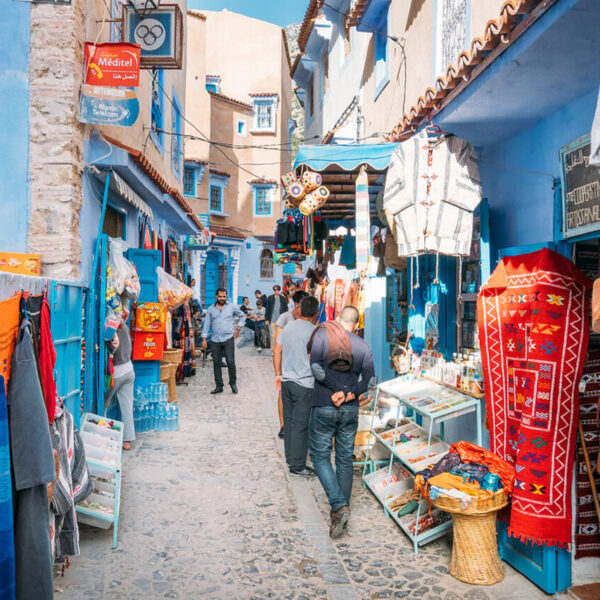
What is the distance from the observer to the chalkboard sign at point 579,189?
3699 mm

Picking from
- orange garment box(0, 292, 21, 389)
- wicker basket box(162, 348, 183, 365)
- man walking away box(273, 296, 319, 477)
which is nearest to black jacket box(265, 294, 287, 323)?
wicker basket box(162, 348, 183, 365)

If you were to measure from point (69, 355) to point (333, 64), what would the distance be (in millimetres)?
12249

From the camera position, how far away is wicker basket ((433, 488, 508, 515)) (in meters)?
3.88

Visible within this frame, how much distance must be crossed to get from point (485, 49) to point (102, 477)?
14.5 feet

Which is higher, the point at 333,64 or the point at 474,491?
the point at 333,64

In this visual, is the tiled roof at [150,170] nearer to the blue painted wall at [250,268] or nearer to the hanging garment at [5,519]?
the hanging garment at [5,519]

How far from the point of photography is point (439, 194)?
507 cm

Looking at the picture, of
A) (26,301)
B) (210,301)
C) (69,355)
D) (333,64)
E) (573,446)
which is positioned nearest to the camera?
Result: (26,301)

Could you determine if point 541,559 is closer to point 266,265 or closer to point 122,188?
point 122,188

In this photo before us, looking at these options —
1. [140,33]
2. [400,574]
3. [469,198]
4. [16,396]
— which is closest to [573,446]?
[400,574]

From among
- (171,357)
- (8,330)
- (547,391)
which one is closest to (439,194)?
(547,391)

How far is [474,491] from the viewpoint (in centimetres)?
393

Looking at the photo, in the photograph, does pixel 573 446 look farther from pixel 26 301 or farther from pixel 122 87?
pixel 122 87

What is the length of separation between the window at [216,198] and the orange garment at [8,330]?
2709 cm
